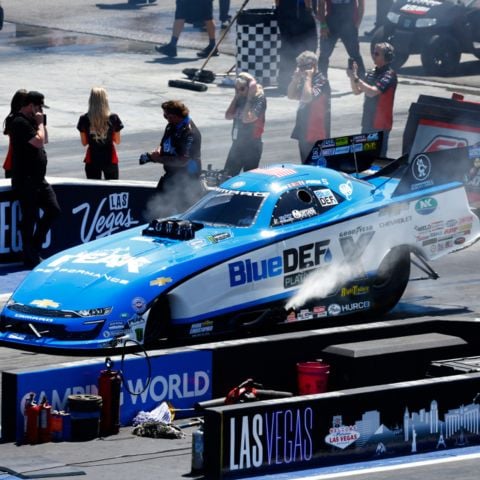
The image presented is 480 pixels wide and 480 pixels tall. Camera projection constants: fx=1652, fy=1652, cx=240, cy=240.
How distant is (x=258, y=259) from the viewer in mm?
14664

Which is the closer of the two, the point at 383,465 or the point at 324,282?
the point at 383,465

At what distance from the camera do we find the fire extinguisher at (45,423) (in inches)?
454

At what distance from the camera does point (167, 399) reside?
12.4 meters

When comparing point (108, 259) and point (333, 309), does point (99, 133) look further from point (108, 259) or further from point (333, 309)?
point (333, 309)

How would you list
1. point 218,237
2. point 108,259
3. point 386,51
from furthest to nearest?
point 386,51
point 218,237
point 108,259

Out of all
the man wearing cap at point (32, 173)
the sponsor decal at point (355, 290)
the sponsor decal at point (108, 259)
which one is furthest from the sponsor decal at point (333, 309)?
the man wearing cap at point (32, 173)

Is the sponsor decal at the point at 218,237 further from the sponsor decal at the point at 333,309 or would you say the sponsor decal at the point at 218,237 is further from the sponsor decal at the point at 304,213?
the sponsor decal at the point at 333,309

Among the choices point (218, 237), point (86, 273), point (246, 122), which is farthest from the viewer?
point (246, 122)

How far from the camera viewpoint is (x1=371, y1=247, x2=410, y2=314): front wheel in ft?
51.3

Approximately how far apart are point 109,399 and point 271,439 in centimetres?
154

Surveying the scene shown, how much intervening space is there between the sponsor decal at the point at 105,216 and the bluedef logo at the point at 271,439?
7987 millimetres

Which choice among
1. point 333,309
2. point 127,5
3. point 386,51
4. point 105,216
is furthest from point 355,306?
point 127,5

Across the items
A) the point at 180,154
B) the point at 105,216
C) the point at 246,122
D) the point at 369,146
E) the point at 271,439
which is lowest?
the point at 105,216

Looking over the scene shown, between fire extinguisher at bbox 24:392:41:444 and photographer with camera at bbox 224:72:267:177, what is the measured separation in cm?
817
